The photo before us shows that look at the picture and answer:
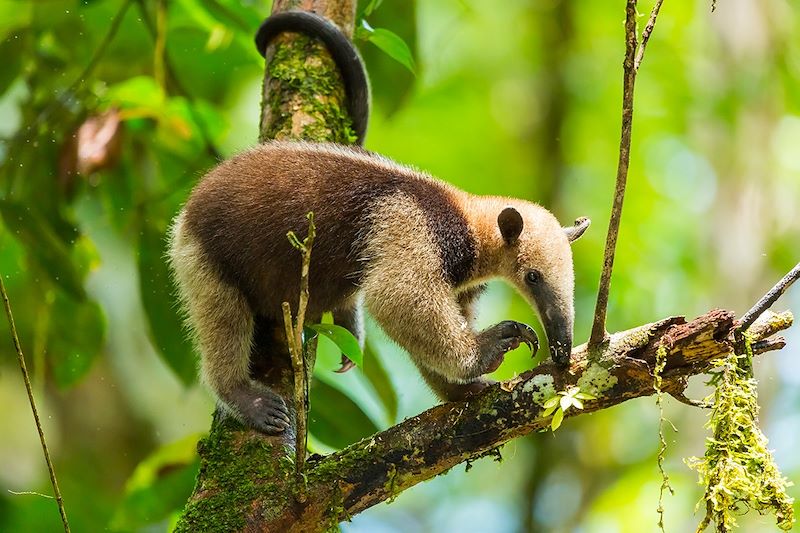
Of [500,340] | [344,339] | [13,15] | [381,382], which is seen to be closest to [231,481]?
[344,339]

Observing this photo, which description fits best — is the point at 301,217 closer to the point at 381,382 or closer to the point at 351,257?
the point at 351,257

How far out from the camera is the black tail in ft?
12.6

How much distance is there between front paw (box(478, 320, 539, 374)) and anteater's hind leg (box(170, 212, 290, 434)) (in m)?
0.75

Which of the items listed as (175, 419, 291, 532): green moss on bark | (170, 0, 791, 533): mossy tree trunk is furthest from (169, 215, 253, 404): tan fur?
(170, 0, 791, 533): mossy tree trunk

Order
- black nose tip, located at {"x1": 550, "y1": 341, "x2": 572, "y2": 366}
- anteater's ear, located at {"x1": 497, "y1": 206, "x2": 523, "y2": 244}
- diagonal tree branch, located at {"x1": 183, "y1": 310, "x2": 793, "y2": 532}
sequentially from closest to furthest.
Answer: diagonal tree branch, located at {"x1": 183, "y1": 310, "x2": 793, "y2": 532}
black nose tip, located at {"x1": 550, "y1": 341, "x2": 572, "y2": 366}
anteater's ear, located at {"x1": 497, "y1": 206, "x2": 523, "y2": 244}

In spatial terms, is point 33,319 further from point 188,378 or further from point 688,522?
point 688,522

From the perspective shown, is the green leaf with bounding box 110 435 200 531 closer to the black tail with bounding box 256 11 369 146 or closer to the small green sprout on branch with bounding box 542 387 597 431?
the black tail with bounding box 256 11 369 146

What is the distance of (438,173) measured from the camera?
27.3ft

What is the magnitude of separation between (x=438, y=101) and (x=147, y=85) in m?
3.99

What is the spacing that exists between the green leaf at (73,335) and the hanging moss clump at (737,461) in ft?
9.41

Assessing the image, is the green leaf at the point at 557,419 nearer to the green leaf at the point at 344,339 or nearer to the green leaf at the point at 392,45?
the green leaf at the point at 344,339

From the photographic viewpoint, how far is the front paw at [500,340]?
10.4 feet

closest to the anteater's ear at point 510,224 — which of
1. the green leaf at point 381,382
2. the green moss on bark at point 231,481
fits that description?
the green leaf at point 381,382

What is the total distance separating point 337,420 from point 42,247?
1.47 metres
